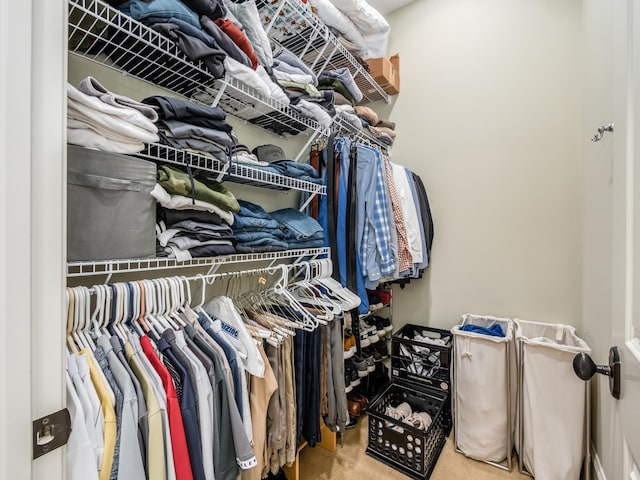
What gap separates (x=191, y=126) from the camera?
959 millimetres

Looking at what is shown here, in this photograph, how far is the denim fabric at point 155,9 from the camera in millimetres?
883

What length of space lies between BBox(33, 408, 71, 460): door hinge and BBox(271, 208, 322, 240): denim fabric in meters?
1.03

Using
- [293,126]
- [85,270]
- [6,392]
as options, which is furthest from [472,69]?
[6,392]

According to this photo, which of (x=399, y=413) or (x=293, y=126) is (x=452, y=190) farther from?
(x=399, y=413)

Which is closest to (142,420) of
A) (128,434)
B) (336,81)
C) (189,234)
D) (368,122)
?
(128,434)

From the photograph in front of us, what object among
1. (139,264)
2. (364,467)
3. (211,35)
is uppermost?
(211,35)

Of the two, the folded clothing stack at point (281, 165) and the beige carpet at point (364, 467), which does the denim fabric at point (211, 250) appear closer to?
the folded clothing stack at point (281, 165)

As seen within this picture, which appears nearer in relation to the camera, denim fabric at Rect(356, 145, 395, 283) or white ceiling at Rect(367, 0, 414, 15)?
denim fabric at Rect(356, 145, 395, 283)

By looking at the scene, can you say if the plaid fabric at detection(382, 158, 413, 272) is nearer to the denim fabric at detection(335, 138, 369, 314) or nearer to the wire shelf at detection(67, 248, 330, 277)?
the denim fabric at detection(335, 138, 369, 314)

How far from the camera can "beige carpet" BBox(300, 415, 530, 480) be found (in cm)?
153

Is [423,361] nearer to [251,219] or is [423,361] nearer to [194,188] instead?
[251,219]

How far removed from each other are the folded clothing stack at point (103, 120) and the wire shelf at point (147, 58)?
21 cm

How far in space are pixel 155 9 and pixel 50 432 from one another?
1.06 m

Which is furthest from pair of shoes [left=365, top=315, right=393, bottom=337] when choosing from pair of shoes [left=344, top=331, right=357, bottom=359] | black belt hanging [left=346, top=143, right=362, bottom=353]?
black belt hanging [left=346, top=143, right=362, bottom=353]
